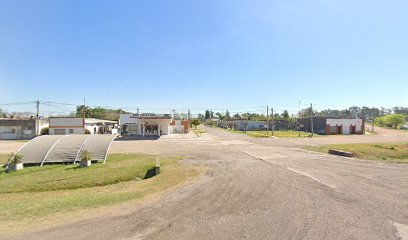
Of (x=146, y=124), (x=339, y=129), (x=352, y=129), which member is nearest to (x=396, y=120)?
(x=352, y=129)

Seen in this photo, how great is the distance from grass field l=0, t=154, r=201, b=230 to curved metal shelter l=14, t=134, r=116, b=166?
1.36m

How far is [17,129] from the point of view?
5466 centimetres

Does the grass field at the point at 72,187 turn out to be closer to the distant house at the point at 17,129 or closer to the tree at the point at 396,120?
the distant house at the point at 17,129

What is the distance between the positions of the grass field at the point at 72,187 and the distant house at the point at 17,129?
43463 millimetres

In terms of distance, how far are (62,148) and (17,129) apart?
143 feet

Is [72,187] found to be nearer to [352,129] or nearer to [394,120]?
[352,129]

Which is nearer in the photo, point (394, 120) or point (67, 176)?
point (67, 176)

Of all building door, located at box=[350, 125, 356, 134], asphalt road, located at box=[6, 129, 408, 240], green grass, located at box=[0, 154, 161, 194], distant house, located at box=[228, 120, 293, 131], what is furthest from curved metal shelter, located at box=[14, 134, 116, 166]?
distant house, located at box=[228, 120, 293, 131]

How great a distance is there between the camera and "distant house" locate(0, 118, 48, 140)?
54.2 m

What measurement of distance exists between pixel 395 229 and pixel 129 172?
50.6 ft

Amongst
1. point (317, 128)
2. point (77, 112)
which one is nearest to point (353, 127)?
point (317, 128)

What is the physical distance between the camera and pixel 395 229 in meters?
8.08

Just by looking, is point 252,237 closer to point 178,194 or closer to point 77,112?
point 178,194

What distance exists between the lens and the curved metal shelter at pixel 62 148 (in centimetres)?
2112
